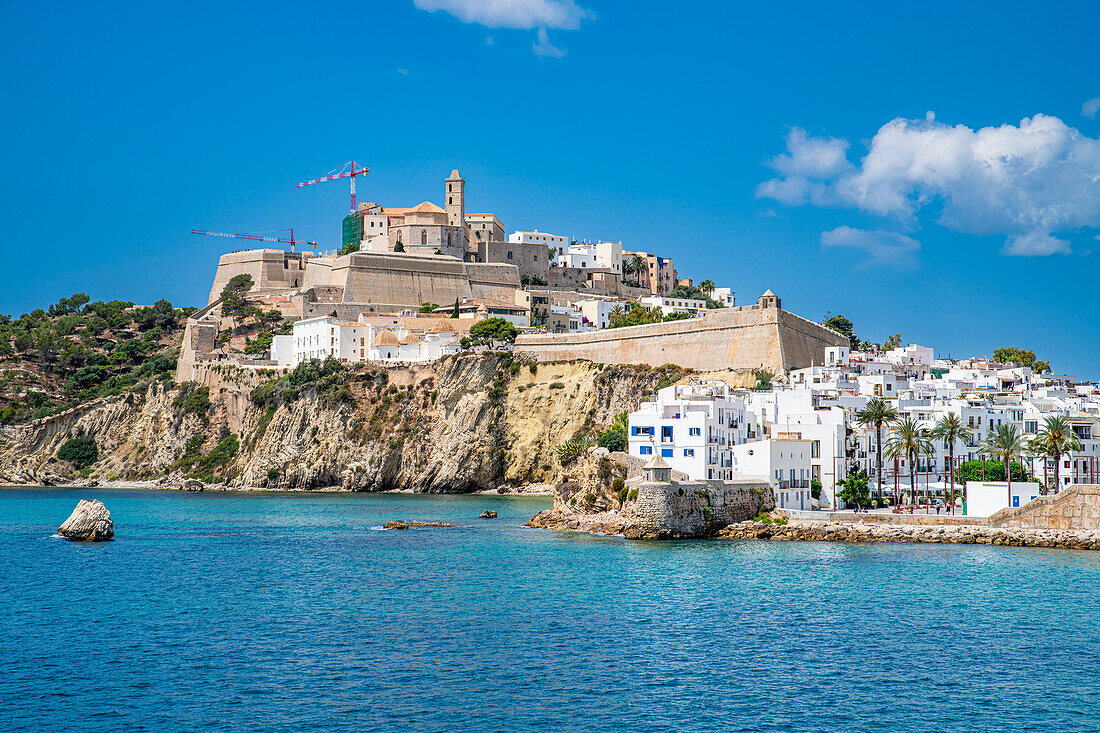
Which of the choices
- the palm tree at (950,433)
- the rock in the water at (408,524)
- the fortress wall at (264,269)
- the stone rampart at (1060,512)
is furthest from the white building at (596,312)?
the stone rampart at (1060,512)

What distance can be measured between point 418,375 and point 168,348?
3384 centimetres

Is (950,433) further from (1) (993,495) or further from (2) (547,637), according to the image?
(2) (547,637)

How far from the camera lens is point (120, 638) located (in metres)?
23.8

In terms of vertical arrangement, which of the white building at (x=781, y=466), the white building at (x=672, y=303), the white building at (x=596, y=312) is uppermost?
the white building at (x=672, y=303)

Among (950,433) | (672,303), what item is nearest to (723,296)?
(672,303)

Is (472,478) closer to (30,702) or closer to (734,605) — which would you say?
(734,605)

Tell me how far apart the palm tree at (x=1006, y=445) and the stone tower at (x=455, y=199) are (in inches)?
2650

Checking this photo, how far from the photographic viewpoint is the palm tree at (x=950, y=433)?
141 feet

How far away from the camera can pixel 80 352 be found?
308 ft

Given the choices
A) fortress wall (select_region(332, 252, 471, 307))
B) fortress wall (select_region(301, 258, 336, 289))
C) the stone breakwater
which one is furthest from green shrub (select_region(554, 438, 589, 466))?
fortress wall (select_region(301, 258, 336, 289))

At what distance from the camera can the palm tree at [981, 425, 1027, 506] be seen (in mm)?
39375

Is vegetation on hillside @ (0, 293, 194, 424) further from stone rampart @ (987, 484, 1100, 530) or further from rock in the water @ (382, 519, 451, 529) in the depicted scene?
stone rampart @ (987, 484, 1100, 530)

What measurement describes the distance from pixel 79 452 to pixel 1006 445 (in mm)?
65911

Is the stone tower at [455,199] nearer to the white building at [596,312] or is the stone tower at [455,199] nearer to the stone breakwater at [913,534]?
the white building at [596,312]
